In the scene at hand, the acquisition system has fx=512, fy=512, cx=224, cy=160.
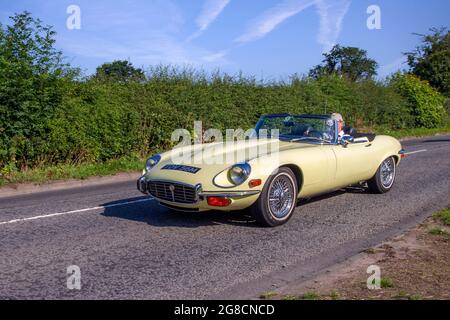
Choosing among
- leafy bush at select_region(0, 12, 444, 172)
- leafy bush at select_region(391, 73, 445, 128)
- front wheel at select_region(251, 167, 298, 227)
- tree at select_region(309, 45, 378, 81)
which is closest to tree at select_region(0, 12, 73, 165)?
leafy bush at select_region(0, 12, 444, 172)

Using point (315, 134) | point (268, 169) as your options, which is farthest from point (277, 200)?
point (315, 134)

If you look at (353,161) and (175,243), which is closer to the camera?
(175,243)

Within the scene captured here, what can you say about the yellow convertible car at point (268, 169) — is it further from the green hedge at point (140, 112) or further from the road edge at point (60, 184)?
the green hedge at point (140, 112)

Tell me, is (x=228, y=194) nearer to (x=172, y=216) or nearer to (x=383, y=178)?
(x=172, y=216)

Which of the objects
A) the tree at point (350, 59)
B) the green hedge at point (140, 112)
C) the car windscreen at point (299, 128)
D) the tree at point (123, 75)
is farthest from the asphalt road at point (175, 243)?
the tree at point (350, 59)

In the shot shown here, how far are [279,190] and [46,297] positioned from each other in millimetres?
3135

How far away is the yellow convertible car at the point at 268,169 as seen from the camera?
594cm

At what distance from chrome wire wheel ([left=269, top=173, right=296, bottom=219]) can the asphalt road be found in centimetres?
23

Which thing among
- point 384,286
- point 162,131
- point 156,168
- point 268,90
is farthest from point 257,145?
point 268,90

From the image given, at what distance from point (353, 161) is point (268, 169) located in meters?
2.03

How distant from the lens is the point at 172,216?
6965 millimetres

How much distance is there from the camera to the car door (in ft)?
23.9

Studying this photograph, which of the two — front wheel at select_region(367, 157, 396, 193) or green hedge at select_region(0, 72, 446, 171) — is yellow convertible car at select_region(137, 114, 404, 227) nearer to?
front wheel at select_region(367, 157, 396, 193)
